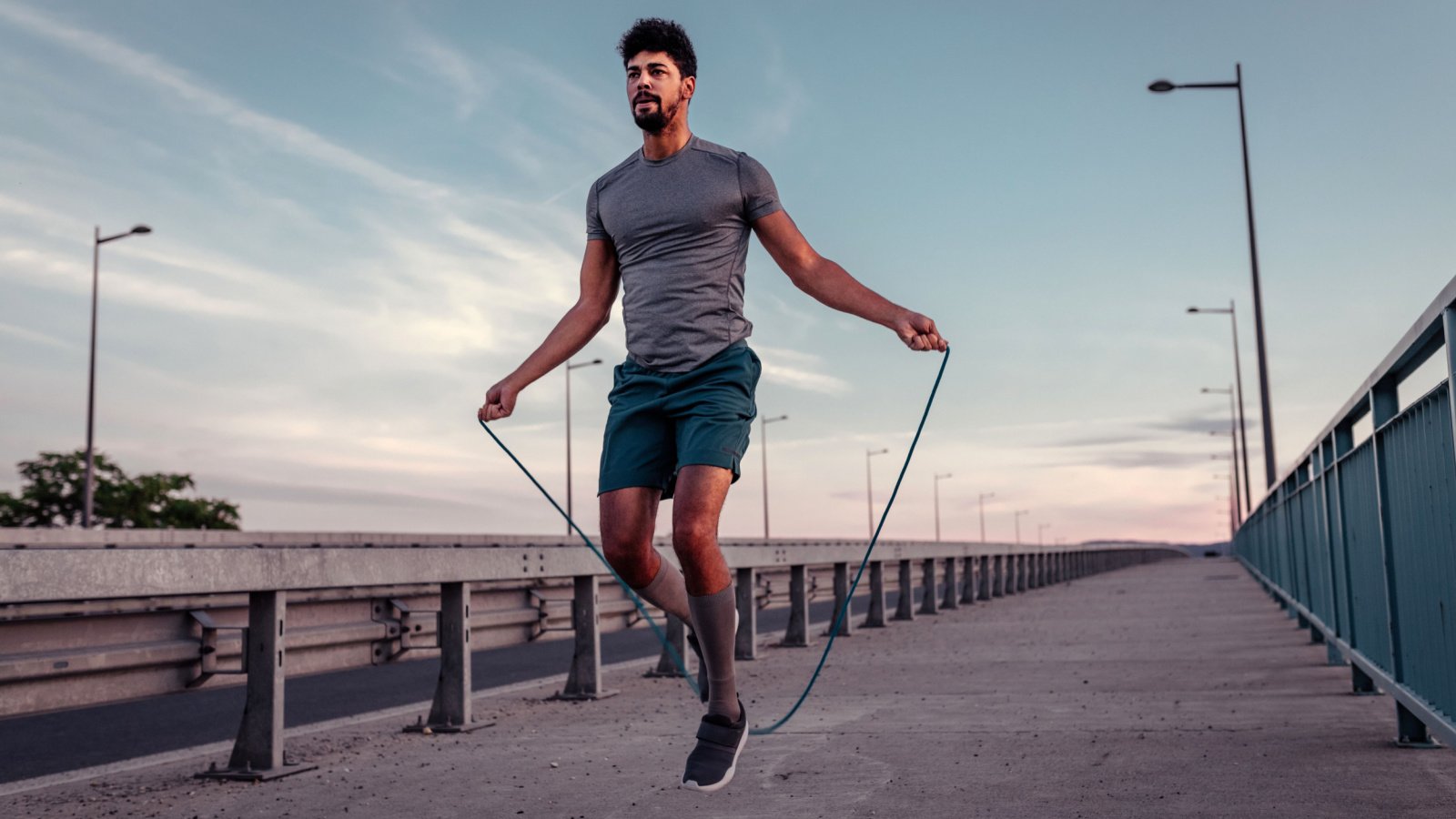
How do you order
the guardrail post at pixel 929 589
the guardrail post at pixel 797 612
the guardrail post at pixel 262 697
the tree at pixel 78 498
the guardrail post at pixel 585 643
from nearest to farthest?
the guardrail post at pixel 262 697
the guardrail post at pixel 585 643
the guardrail post at pixel 797 612
the guardrail post at pixel 929 589
the tree at pixel 78 498

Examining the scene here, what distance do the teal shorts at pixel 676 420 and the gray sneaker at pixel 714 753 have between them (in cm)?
77

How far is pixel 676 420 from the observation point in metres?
4.47

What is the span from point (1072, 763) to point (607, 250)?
2.94 metres

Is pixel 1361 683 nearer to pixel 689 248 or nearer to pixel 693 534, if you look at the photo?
pixel 693 534

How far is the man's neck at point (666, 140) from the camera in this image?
4.57m

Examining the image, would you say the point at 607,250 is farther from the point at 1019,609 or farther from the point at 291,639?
the point at 1019,609

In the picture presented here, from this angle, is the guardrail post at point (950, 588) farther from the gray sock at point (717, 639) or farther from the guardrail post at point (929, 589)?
the gray sock at point (717, 639)

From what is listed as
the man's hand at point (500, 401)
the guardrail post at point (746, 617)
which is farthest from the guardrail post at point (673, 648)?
the man's hand at point (500, 401)

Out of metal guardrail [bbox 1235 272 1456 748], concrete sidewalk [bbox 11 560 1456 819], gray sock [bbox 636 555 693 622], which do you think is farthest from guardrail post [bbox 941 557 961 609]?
gray sock [bbox 636 555 693 622]

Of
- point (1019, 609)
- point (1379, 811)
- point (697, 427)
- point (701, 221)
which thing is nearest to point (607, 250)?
point (701, 221)

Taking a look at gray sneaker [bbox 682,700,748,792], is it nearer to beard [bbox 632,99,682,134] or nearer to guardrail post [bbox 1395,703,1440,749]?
beard [bbox 632,99,682,134]

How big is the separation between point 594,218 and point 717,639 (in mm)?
1482

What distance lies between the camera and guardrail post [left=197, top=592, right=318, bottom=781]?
6.00 m

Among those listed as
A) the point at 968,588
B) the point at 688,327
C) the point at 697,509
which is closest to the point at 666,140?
the point at 688,327
